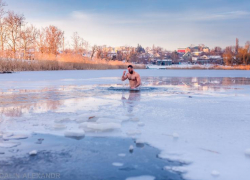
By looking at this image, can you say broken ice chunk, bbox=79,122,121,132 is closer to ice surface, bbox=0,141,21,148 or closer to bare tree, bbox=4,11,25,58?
ice surface, bbox=0,141,21,148

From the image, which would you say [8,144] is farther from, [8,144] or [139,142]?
[139,142]

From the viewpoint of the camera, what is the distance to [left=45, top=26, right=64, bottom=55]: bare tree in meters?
32.6

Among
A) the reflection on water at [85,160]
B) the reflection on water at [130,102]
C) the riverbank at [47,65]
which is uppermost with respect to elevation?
the riverbank at [47,65]

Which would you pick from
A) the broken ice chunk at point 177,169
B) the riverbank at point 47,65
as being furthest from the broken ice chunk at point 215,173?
the riverbank at point 47,65

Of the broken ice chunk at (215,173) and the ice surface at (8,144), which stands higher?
the ice surface at (8,144)

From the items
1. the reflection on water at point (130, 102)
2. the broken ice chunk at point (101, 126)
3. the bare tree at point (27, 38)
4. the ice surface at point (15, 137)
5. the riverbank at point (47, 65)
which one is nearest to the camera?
the ice surface at point (15, 137)

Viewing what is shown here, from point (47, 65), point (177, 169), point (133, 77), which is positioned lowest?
point (177, 169)

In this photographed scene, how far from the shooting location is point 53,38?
33.0 metres

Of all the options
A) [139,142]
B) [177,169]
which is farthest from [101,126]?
[177,169]

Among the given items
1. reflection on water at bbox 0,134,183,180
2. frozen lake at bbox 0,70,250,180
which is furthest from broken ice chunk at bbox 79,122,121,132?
reflection on water at bbox 0,134,183,180

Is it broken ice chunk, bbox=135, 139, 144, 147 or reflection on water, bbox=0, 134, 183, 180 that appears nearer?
reflection on water, bbox=0, 134, 183, 180

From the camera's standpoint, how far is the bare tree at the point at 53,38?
32619 mm

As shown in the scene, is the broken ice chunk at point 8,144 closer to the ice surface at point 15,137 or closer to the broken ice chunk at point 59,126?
the ice surface at point 15,137

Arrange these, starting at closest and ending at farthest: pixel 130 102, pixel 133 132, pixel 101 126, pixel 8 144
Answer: pixel 8 144
pixel 133 132
pixel 101 126
pixel 130 102
